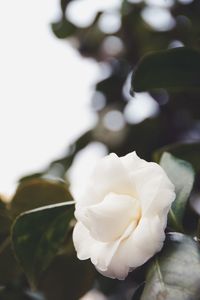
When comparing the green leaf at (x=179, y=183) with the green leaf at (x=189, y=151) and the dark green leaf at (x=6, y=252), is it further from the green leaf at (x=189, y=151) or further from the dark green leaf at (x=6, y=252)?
the dark green leaf at (x=6, y=252)

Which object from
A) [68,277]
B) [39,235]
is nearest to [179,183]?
[39,235]

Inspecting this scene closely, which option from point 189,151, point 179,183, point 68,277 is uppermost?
point 179,183

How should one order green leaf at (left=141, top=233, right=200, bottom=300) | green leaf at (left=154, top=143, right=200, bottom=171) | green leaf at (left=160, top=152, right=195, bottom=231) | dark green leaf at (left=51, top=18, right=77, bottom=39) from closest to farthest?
green leaf at (left=141, top=233, right=200, bottom=300) < green leaf at (left=160, top=152, right=195, bottom=231) < green leaf at (left=154, top=143, right=200, bottom=171) < dark green leaf at (left=51, top=18, right=77, bottom=39)

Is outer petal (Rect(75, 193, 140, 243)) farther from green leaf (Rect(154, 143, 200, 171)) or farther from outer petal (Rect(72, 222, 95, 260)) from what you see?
green leaf (Rect(154, 143, 200, 171))

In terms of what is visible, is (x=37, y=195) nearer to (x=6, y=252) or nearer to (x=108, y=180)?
(x=6, y=252)

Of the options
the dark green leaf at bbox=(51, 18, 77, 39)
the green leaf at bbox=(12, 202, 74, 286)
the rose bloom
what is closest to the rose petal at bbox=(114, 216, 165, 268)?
the rose bloom

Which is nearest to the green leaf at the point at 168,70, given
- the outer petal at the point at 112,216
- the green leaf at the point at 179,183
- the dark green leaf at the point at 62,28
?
the green leaf at the point at 179,183
